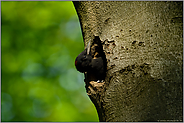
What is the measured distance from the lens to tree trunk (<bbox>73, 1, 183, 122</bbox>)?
0.73m

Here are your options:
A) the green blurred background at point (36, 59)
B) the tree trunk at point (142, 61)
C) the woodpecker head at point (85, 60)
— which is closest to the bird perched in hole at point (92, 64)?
the woodpecker head at point (85, 60)

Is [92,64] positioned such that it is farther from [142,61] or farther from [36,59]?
[36,59]

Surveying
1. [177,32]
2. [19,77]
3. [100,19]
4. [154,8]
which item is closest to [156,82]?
[177,32]

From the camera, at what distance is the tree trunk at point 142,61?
73 cm

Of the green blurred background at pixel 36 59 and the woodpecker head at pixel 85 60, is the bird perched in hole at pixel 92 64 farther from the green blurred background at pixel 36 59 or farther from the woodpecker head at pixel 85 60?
the green blurred background at pixel 36 59

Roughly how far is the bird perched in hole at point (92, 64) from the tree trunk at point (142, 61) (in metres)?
0.10

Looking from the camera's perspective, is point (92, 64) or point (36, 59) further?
point (36, 59)

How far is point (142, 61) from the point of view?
802 millimetres

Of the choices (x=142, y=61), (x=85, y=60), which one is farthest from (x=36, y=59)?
(x=142, y=61)

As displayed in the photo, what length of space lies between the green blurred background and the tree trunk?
10.8 ft

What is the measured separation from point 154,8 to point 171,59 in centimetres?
24

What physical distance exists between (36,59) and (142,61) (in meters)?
3.78

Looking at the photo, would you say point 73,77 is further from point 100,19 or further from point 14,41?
point 100,19

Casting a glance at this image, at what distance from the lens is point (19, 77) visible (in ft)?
→ 14.0
